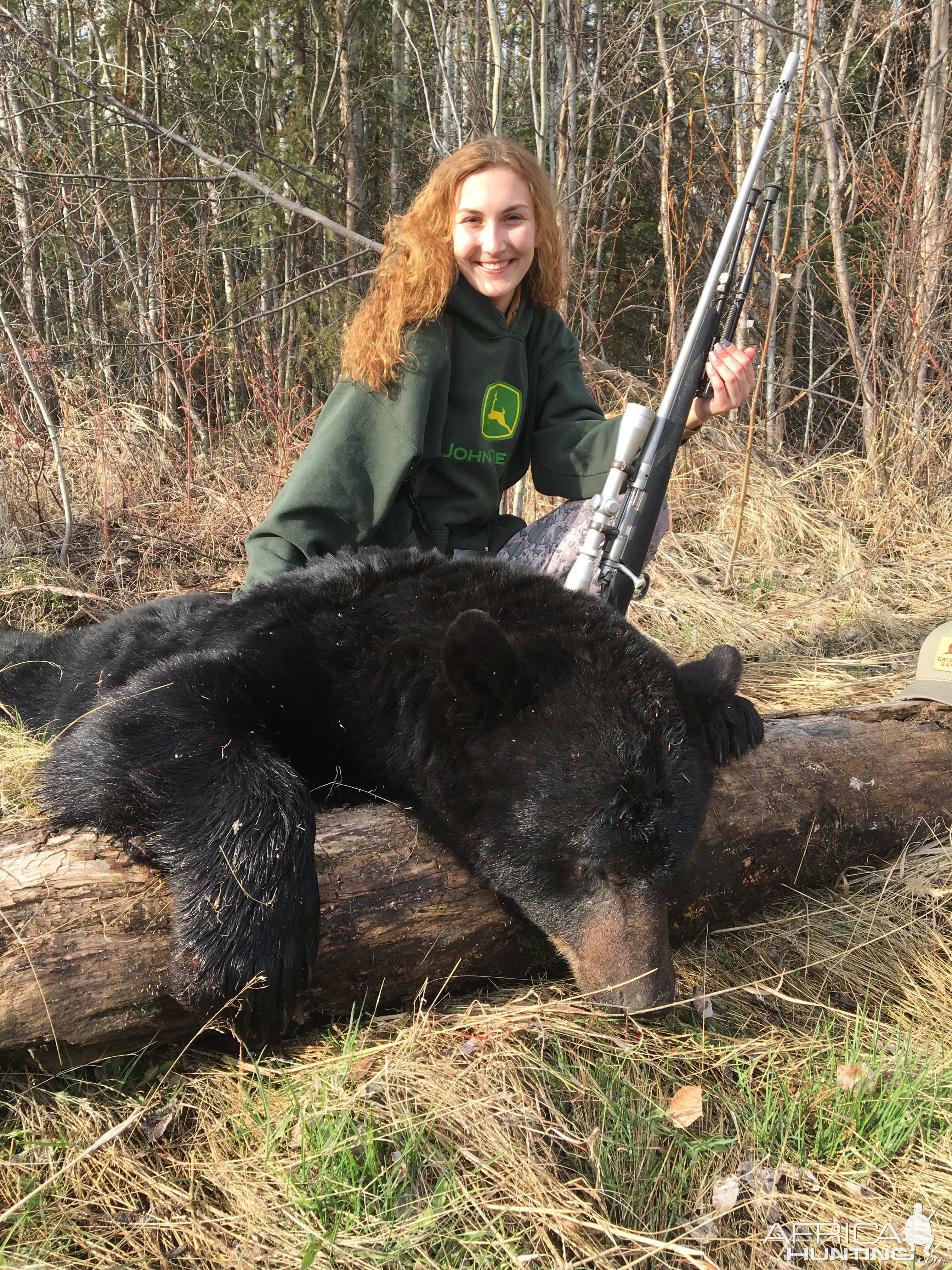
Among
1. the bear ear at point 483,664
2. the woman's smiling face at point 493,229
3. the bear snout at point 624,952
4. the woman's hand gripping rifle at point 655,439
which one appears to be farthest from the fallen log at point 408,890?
the woman's smiling face at point 493,229

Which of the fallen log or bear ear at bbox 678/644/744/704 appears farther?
bear ear at bbox 678/644/744/704

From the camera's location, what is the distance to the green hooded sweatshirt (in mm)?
3186

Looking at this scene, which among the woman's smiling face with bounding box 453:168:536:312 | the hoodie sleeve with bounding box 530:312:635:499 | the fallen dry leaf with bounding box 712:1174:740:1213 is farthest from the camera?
the hoodie sleeve with bounding box 530:312:635:499

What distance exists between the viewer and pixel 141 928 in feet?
5.78

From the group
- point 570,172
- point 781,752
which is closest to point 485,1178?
point 781,752

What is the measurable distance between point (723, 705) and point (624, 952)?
74 centimetres

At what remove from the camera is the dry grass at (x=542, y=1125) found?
4.94 feet

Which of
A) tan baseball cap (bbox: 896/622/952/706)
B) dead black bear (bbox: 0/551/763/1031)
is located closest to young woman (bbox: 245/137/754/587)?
dead black bear (bbox: 0/551/763/1031)

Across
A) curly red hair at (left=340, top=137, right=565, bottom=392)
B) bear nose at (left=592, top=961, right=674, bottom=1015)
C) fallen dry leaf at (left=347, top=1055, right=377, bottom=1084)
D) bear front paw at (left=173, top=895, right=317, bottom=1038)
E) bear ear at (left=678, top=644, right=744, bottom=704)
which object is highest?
curly red hair at (left=340, top=137, right=565, bottom=392)

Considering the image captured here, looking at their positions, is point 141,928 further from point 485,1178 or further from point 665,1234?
point 665,1234

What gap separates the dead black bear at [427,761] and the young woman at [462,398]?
82cm

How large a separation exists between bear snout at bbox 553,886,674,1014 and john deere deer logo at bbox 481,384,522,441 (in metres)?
2.13

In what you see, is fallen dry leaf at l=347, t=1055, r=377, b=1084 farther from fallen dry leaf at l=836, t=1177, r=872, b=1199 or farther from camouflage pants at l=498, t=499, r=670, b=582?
camouflage pants at l=498, t=499, r=670, b=582

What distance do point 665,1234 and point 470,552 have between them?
2534 mm
